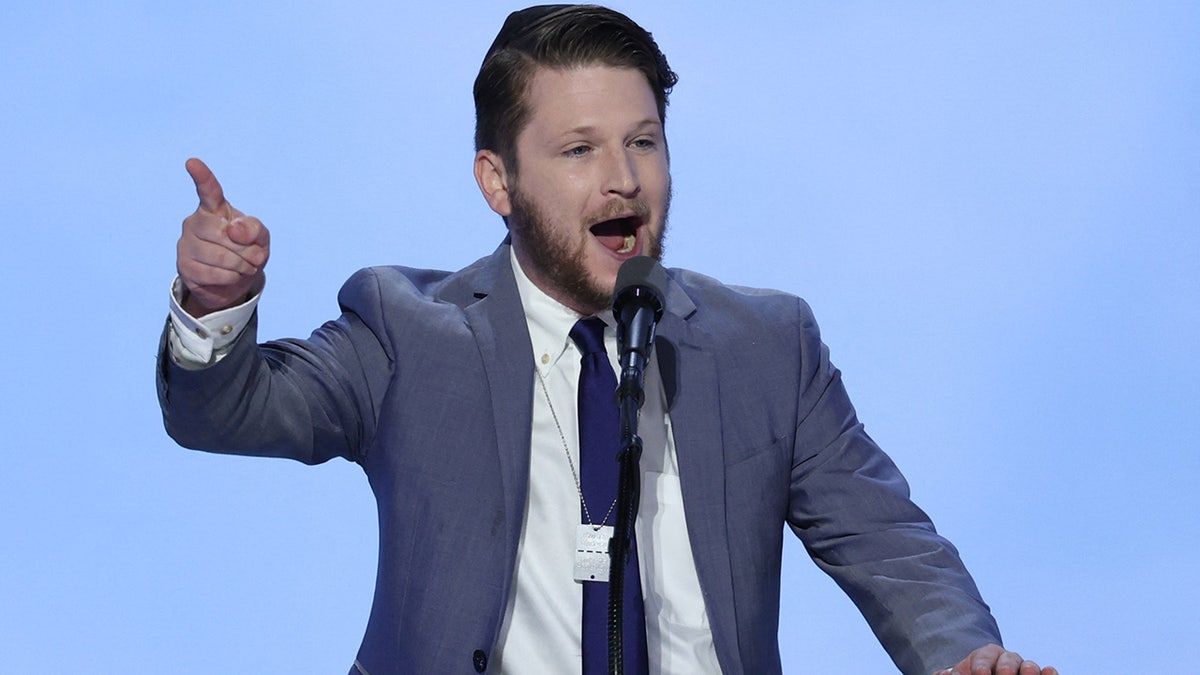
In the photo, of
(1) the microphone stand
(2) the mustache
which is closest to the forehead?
(2) the mustache

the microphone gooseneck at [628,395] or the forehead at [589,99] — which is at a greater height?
the forehead at [589,99]

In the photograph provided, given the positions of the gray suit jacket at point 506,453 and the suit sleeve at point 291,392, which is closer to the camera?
the suit sleeve at point 291,392

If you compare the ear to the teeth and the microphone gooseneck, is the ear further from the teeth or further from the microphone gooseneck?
the microphone gooseneck

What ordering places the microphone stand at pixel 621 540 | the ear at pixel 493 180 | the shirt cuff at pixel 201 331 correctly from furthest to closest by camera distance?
the ear at pixel 493 180, the shirt cuff at pixel 201 331, the microphone stand at pixel 621 540

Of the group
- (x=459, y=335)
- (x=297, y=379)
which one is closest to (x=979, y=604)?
(x=459, y=335)

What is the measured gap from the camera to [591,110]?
2.34 meters

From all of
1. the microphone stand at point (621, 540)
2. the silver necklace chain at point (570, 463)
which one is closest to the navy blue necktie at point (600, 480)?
the silver necklace chain at point (570, 463)

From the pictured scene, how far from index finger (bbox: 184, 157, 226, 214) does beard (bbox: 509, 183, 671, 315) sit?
0.63 m

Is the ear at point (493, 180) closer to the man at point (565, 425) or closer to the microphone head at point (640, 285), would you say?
the man at point (565, 425)

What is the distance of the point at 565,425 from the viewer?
7.55 ft

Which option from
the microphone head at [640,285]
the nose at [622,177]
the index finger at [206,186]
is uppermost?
the nose at [622,177]

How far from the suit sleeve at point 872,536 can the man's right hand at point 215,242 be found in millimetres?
890

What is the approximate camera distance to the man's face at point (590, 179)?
2.32 meters

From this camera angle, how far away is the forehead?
2336mm
